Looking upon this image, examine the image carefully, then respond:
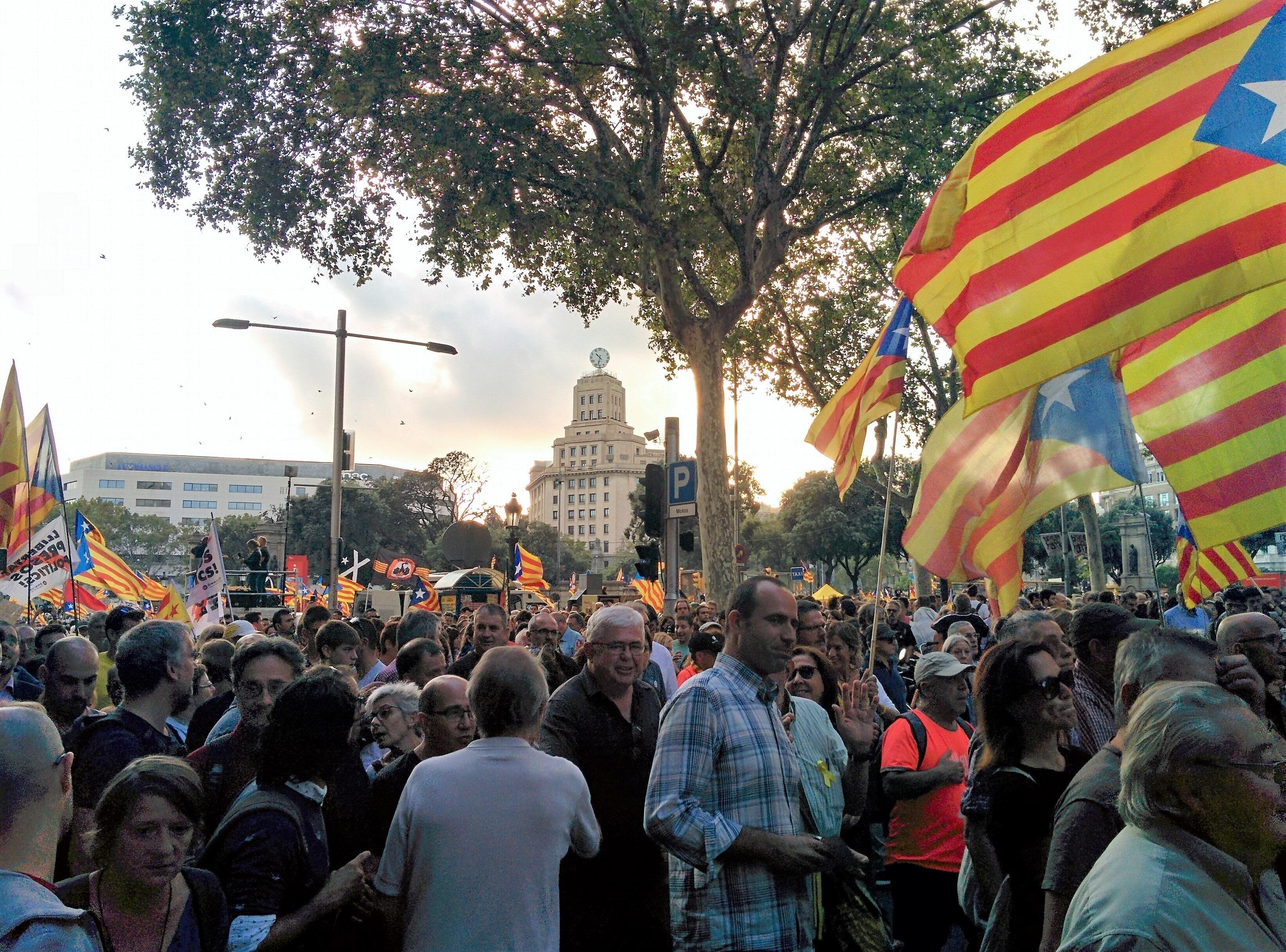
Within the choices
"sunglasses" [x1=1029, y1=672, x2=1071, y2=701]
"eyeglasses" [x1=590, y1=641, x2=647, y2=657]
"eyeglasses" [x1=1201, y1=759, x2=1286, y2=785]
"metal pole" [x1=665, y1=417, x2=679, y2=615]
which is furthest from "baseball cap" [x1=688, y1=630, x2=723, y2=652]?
"metal pole" [x1=665, y1=417, x2=679, y2=615]

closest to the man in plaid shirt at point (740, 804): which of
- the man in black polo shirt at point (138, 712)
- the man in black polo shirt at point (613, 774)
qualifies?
the man in black polo shirt at point (613, 774)

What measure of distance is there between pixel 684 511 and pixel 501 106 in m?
6.59

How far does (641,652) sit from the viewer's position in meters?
4.70

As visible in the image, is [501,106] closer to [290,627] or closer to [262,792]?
[290,627]

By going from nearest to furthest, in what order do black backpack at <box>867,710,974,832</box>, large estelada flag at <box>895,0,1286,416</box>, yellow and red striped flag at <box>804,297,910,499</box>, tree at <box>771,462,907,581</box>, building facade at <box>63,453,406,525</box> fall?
large estelada flag at <box>895,0,1286,416</box>
black backpack at <box>867,710,974,832</box>
yellow and red striped flag at <box>804,297,910,499</box>
tree at <box>771,462,907,581</box>
building facade at <box>63,453,406,525</box>

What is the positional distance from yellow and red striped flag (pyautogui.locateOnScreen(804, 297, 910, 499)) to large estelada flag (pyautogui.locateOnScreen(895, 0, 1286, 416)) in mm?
1047

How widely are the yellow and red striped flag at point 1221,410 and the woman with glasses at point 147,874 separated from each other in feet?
15.5

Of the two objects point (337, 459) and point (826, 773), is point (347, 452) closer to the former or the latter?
point (337, 459)

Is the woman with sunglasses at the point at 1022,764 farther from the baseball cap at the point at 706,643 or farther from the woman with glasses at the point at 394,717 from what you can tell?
the baseball cap at the point at 706,643

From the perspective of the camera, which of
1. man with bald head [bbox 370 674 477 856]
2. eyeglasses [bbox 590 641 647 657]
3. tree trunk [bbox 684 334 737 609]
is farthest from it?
tree trunk [bbox 684 334 737 609]

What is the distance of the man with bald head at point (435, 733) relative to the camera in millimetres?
3676

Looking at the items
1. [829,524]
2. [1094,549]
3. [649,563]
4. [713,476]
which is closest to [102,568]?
[649,563]

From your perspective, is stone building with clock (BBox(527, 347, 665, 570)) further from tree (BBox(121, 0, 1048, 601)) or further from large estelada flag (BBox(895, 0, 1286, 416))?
Answer: large estelada flag (BBox(895, 0, 1286, 416))

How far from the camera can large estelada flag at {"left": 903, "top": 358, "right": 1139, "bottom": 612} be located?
589 centimetres
